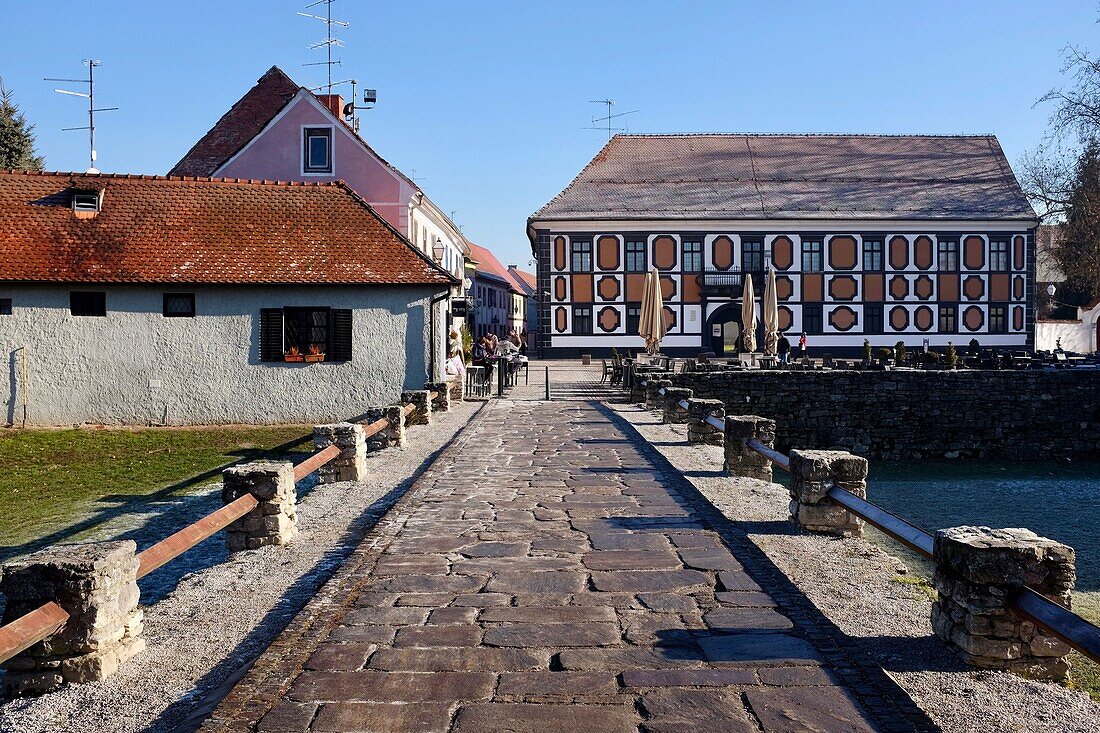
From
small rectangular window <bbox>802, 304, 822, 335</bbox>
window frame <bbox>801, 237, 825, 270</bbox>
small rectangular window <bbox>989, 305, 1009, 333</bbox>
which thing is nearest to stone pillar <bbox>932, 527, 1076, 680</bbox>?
small rectangular window <bbox>802, 304, 822, 335</bbox>

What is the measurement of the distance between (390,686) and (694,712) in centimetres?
134

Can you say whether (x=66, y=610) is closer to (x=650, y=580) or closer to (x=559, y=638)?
(x=559, y=638)

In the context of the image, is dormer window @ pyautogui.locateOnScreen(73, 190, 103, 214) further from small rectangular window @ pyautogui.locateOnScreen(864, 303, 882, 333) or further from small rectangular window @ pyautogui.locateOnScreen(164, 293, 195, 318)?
small rectangular window @ pyautogui.locateOnScreen(864, 303, 882, 333)

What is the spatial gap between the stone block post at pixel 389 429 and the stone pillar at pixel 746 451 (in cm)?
516

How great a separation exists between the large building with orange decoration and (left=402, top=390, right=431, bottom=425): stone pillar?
2859 centimetres

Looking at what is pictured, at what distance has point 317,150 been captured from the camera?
30.7m

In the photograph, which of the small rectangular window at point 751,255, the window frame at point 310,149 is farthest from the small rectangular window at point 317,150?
the small rectangular window at point 751,255

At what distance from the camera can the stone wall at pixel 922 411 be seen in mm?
27516

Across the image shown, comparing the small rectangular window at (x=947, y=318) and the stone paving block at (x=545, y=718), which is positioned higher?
the small rectangular window at (x=947, y=318)

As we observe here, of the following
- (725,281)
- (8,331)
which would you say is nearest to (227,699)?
(8,331)

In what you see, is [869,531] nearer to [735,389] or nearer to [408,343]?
[408,343]

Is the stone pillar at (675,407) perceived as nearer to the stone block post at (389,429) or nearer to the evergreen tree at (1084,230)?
the stone block post at (389,429)

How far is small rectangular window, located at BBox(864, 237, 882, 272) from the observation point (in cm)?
4619

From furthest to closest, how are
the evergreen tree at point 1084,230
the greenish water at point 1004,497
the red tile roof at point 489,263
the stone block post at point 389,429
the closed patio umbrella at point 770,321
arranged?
the red tile roof at point 489,263 < the evergreen tree at point 1084,230 < the closed patio umbrella at point 770,321 < the greenish water at point 1004,497 < the stone block post at point 389,429
